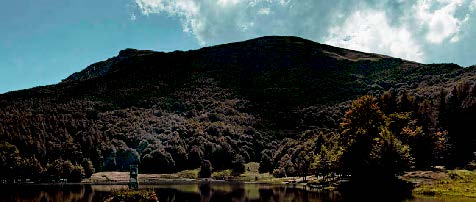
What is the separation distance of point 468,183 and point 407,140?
23.6 metres

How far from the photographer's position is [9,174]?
176m

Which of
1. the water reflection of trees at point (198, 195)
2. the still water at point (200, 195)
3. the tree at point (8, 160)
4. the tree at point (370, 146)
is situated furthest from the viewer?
the tree at point (8, 160)

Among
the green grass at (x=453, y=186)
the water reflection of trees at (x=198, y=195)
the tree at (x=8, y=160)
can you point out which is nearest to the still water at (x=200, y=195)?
the water reflection of trees at (x=198, y=195)

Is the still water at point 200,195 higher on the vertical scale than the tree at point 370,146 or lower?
lower

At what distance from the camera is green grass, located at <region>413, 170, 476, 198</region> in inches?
2842

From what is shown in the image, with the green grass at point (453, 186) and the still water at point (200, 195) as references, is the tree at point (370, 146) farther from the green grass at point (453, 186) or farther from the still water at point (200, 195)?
the still water at point (200, 195)

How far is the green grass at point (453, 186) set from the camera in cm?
7219

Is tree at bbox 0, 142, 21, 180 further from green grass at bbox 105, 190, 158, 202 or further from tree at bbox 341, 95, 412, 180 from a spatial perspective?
green grass at bbox 105, 190, 158, 202

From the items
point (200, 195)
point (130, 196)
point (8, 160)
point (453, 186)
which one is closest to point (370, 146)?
point (453, 186)

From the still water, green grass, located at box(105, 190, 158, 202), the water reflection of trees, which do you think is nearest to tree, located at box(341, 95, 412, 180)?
the still water

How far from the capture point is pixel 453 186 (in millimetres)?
77000

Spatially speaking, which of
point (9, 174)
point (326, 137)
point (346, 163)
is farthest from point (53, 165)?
point (346, 163)

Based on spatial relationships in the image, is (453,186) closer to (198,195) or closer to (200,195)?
(200,195)

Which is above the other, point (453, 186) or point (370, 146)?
point (370, 146)
